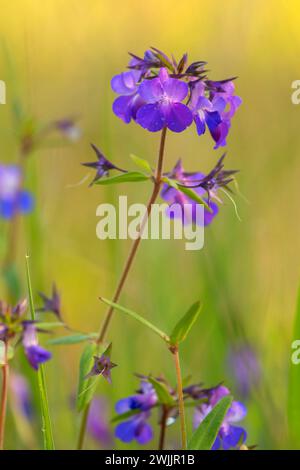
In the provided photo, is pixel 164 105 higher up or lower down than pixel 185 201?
higher up

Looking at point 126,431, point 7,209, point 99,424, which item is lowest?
point 99,424

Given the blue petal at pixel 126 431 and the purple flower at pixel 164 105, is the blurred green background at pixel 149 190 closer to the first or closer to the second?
the purple flower at pixel 164 105

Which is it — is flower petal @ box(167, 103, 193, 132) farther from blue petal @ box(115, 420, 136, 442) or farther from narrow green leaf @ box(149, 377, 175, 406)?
blue petal @ box(115, 420, 136, 442)

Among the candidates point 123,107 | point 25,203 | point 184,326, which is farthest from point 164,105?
point 25,203

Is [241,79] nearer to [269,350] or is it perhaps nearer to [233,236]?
[233,236]

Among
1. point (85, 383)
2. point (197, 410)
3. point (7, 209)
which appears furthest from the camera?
point (7, 209)

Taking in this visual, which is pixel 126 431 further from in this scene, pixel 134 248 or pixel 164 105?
pixel 164 105

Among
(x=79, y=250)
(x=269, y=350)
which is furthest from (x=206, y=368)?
(x=79, y=250)

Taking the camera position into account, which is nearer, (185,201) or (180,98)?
(180,98)

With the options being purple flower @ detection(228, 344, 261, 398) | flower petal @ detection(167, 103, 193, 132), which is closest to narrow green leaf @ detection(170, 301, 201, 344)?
flower petal @ detection(167, 103, 193, 132)
